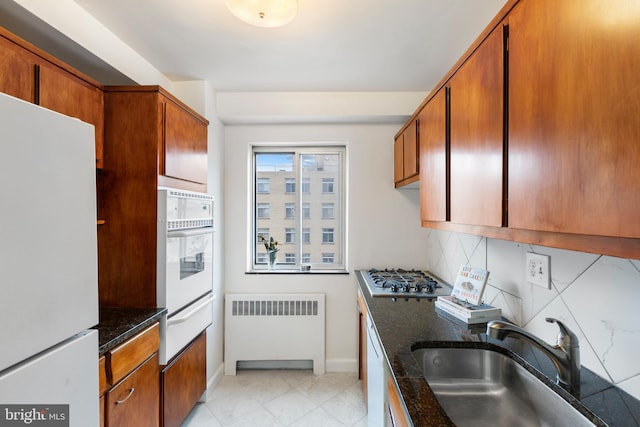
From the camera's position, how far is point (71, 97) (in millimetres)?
1444

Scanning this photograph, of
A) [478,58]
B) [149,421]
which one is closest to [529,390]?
[478,58]

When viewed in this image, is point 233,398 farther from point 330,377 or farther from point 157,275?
point 157,275

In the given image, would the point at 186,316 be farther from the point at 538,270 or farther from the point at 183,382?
the point at 538,270

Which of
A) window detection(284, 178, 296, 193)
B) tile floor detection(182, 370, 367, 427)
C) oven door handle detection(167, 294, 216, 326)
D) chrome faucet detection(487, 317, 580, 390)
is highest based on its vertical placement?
window detection(284, 178, 296, 193)

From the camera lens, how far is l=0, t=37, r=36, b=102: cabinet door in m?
1.14

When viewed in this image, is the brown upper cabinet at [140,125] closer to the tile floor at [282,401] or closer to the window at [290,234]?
the window at [290,234]

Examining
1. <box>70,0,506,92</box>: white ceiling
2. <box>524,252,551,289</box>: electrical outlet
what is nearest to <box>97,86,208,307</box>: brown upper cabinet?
<box>70,0,506,92</box>: white ceiling

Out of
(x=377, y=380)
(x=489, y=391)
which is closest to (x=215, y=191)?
(x=377, y=380)

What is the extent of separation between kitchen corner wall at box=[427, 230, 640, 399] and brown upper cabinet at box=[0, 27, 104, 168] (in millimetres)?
2287

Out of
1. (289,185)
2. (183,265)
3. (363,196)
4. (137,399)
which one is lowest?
(137,399)

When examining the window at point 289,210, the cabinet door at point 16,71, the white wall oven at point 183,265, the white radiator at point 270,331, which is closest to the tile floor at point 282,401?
the white radiator at point 270,331

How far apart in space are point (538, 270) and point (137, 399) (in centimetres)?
199

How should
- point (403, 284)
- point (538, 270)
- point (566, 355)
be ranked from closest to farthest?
point (566, 355) → point (538, 270) → point (403, 284)

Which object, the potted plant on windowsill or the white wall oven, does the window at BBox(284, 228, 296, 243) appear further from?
the white wall oven
